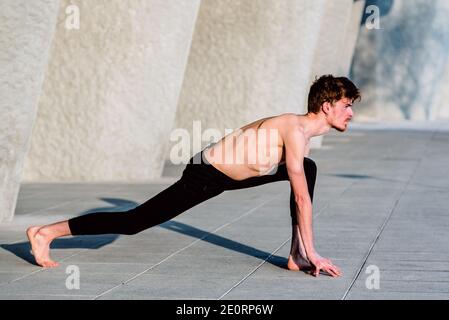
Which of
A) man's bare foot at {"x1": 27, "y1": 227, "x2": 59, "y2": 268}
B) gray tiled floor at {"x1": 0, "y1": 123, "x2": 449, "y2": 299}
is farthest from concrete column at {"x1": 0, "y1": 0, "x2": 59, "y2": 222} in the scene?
man's bare foot at {"x1": 27, "y1": 227, "x2": 59, "y2": 268}

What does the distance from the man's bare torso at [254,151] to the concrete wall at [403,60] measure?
3140cm

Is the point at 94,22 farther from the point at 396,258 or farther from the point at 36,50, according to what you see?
the point at 396,258

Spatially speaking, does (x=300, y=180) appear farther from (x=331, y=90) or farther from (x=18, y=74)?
(x=18, y=74)

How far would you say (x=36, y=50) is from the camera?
10.8 metres

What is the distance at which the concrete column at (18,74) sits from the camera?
10453mm

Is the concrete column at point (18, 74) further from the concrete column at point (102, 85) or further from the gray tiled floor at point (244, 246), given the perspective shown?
the concrete column at point (102, 85)

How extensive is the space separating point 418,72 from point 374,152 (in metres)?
17.9

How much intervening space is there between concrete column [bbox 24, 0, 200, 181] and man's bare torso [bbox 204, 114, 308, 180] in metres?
7.02

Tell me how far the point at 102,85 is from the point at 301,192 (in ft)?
24.3

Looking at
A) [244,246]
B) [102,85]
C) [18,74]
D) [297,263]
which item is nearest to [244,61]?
[102,85]

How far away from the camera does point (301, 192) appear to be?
783 centimetres

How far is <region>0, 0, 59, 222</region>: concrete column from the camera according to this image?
34.3ft

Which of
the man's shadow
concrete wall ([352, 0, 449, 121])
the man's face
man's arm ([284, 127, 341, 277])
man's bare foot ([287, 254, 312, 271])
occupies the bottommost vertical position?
the man's shadow

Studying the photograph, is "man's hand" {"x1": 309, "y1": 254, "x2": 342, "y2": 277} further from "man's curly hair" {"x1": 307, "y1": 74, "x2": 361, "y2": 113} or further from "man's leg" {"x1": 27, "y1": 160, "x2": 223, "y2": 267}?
"man's curly hair" {"x1": 307, "y1": 74, "x2": 361, "y2": 113}
